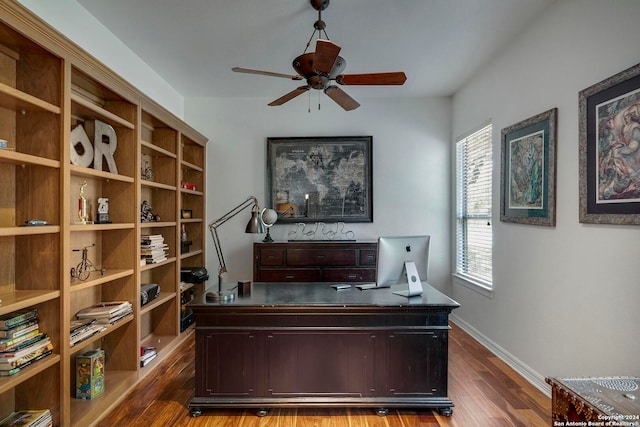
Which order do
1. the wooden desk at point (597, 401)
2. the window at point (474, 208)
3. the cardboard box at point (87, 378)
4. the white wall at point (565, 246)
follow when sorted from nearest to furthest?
the wooden desk at point (597, 401), the white wall at point (565, 246), the cardboard box at point (87, 378), the window at point (474, 208)

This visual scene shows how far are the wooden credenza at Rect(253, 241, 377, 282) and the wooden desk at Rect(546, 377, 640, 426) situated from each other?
2.51 metres

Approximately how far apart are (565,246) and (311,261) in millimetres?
2512

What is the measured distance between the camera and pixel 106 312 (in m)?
2.51

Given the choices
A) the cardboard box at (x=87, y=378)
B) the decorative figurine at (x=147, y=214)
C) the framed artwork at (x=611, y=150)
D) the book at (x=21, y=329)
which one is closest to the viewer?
the book at (x=21, y=329)

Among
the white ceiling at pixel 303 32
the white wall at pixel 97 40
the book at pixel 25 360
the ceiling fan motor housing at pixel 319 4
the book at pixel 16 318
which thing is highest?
the white ceiling at pixel 303 32

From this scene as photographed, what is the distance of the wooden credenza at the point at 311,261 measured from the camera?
13.3 feet

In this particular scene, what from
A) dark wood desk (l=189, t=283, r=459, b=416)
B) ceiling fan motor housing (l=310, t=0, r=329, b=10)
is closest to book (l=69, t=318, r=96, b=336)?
dark wood desk (l=189, t=283, r=459, b=416)

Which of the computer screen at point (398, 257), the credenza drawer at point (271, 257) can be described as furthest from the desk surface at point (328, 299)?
the credenza drawer at point (271, 257)

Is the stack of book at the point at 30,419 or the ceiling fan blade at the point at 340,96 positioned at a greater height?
the ceiling fan blade at the point at 340,96

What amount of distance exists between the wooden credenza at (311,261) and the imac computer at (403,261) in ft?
4.95

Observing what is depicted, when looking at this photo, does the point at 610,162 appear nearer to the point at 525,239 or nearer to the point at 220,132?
the point at 525,239

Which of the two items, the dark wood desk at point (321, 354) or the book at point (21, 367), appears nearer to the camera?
the book at point (21, 367)

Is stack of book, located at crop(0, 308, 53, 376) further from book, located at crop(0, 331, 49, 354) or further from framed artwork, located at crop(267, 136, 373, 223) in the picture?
framed artwork, located at crop(267, 136, 373, 223)

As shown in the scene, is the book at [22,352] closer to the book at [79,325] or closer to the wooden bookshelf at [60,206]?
the wooden bookshelf at [60,206]
